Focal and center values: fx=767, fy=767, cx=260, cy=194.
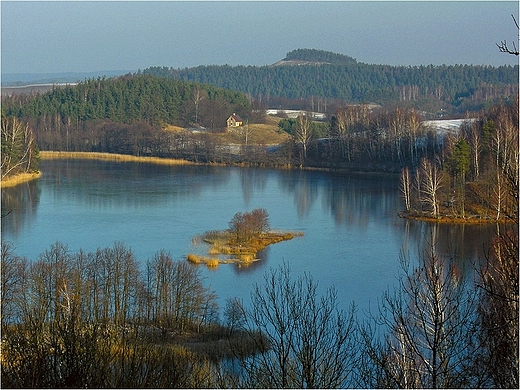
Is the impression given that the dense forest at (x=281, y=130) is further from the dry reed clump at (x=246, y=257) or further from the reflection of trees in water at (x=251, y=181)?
the dry reed clump at (x=246, y=257)

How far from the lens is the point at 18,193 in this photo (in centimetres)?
1378

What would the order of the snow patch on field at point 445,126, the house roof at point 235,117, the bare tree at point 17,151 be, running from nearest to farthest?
the bare tree at point 17,151, the snow patch on field at point 445,126, the house roof at point 235,117

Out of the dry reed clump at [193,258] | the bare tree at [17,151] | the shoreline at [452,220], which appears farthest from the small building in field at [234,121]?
the dry reed clump at [193,258]

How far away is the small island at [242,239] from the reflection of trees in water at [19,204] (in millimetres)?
2600

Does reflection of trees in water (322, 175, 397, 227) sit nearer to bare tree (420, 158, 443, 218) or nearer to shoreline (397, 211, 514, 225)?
shoreline (397, 211, 514, 225)

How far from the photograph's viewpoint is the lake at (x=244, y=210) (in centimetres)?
809

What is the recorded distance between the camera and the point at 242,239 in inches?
386

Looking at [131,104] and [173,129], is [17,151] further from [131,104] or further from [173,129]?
[131,104]

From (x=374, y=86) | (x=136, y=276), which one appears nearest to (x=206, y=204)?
(x=136, y=276)

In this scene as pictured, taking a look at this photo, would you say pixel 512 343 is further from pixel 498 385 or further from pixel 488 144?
pixel 488 144

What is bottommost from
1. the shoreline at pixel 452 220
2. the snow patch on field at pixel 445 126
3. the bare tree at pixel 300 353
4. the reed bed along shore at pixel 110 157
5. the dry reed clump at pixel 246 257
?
the dry reed clump at pixel 246 257

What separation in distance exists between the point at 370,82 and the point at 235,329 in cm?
4587

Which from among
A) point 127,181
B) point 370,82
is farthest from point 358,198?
point 370,82

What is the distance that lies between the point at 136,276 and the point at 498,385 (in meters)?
4.51
